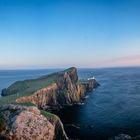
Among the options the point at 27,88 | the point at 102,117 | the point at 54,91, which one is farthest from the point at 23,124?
the point at 27,88

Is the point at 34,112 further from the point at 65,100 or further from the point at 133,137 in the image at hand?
the point at 65,100

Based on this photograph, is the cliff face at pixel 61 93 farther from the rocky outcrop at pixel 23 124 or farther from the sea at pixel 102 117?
the rocky outcrop at pixel 23 124

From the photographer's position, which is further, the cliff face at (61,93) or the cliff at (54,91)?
the cliff face at (61,93)

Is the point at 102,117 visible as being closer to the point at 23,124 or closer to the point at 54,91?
the point at 54,91

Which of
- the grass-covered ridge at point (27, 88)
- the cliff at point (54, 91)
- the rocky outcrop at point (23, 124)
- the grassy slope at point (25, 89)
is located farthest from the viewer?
the cliff at point (54, 91)

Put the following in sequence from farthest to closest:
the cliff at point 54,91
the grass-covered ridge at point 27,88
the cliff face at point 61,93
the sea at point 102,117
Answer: the cliff face at point 61,93 < the cliff at point 54,91 < the grass-covered ridge at point 27,88 < the sea at point 102,117

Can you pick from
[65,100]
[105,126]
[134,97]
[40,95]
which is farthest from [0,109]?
[134,97]

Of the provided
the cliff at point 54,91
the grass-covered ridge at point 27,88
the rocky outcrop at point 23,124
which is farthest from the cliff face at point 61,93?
the rocky outcrop at point 23,124
